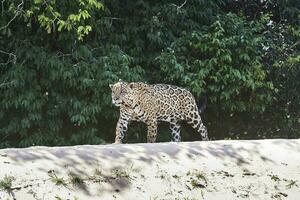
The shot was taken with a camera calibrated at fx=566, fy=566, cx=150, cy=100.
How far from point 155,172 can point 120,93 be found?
487cm

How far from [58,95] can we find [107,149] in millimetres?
6076

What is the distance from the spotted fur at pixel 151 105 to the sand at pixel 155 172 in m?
4.25

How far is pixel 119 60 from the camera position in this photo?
35.1ft

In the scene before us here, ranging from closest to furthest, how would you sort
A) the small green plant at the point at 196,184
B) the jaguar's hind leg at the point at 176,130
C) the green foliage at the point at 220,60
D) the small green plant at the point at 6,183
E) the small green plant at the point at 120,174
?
1. the small green plant at the point at 6,183
2. the small green plant at the point at 120,174
3. the small green plant at the point at 196,184
4. the green foliage at the point at 220,60
5. the jaguar's hind leg at the point at 176,130

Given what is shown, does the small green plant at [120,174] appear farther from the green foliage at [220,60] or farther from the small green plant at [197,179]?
the green foliage at [220,60]

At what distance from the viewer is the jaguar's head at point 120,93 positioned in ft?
31.6

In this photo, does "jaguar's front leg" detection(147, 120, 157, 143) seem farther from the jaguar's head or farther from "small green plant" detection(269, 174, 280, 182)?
"small green plant" detection(269, 174, 280, 182)

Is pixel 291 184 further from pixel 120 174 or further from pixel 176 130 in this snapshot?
pixel 176 130

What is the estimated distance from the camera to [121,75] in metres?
10.6

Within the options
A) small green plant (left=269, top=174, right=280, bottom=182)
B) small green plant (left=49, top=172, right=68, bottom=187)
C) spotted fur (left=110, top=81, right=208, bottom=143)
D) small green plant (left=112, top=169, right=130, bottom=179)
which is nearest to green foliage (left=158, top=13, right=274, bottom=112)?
spotted fur (left=110, top=81, right=208, bottom=143)

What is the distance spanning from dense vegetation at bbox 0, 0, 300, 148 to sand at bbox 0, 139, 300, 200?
4794mm

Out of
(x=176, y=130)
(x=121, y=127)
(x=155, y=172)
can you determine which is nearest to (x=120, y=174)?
(x=155, y=172)

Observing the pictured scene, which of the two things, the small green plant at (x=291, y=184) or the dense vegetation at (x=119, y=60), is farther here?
the dense vegetation at (x=119, y=60)

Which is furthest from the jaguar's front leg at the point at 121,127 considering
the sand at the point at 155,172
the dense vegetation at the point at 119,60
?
the sand at the point at 155,172
